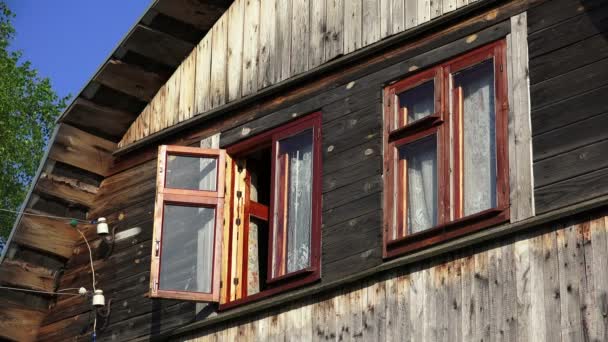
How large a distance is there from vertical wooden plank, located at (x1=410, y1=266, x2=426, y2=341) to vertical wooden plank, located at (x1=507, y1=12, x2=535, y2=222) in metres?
0.86

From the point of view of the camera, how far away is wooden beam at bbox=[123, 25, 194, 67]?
13.7 metres

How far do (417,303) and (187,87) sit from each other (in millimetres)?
4133

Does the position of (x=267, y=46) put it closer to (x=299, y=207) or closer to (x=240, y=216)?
(x=240, y=216)

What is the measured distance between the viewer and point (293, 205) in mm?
12055

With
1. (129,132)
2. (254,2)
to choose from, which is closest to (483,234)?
(254,2)

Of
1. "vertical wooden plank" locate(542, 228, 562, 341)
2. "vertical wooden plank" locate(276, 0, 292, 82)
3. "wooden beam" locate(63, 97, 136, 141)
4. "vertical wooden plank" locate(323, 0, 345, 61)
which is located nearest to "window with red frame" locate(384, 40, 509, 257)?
"vertical wooden plank" locate(542, 228, 562, 341)

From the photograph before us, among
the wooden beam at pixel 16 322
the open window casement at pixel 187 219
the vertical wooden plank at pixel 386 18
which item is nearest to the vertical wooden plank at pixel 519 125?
the vertical wooden plank at pixel 386 18

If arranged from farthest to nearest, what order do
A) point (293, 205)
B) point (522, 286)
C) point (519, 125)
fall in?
point (293, 205), point (519, 125), point (522, 286)

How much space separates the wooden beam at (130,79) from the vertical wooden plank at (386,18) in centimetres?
297

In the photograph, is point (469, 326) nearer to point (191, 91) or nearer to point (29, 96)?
point (191, 91)

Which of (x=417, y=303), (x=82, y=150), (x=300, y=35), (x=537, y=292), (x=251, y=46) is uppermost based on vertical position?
(x=251, y=46)

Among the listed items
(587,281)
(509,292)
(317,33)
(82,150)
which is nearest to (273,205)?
(317,33)

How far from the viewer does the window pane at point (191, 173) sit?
12758mm

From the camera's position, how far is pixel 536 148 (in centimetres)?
1009
